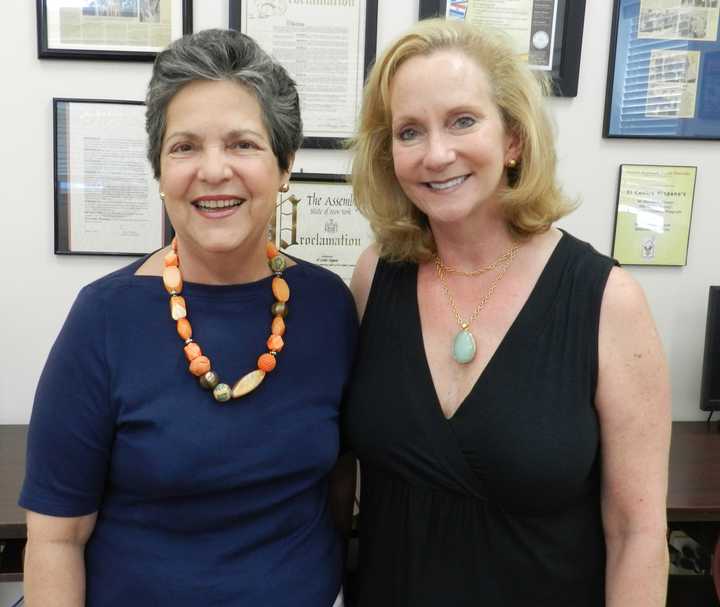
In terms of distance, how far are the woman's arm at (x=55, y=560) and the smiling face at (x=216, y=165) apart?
0.48 metres

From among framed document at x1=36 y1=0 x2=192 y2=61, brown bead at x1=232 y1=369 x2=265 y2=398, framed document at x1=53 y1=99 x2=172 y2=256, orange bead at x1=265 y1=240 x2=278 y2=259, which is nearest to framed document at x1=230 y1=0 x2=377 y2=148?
framed document at x1=36 y1=0 x2=192 y2=61

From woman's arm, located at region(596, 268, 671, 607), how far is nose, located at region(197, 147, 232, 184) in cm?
62

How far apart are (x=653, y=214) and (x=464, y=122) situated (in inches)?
45.8

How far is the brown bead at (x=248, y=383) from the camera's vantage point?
106cm

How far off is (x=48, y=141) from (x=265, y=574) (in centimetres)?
133

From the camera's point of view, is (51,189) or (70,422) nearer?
(70,422)

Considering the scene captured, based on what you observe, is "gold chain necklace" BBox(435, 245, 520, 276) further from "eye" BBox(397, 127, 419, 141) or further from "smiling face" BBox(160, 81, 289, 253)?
"smiling face" BBox(160, 81, 289, 253)

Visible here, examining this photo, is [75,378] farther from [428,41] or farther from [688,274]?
[688,274]

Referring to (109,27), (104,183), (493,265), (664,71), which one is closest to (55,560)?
(493,265)

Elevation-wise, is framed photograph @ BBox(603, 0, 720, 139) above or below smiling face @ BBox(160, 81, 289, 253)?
above

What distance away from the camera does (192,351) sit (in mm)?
1049

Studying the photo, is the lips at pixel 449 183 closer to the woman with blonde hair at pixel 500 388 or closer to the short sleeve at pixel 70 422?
the woman with blonde hair at pixel 500 388

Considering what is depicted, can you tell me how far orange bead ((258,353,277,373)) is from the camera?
1094mm

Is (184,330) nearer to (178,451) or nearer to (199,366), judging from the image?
(199,366)
